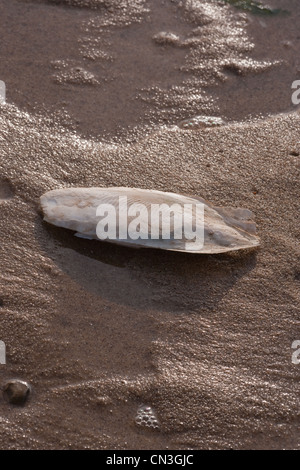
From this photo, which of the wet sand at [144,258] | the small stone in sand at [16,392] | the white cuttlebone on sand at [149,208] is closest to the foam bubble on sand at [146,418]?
the wet sand at [144,258]

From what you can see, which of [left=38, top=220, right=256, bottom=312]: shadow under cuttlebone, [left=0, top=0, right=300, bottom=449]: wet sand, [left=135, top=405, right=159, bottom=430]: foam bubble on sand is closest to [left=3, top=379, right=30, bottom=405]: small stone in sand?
[left=0, top=0, right=300, bottom=449]: wet sand

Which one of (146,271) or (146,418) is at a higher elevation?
(146,271)

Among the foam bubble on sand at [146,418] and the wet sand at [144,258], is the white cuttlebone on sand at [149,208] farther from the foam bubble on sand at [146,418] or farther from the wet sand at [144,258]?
the foam bubble on sand at [146,418]

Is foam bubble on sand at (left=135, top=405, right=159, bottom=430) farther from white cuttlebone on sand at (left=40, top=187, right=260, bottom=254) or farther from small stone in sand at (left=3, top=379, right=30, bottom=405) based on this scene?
white cuttlebone on sand at (left=40, top=187, right=260, bottom=254)

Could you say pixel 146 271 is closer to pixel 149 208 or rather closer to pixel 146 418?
pixel 149 208

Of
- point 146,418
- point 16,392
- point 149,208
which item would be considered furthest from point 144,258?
point 16,392

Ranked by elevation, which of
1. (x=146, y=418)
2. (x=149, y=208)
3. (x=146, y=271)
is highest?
(x=149, y=208)
